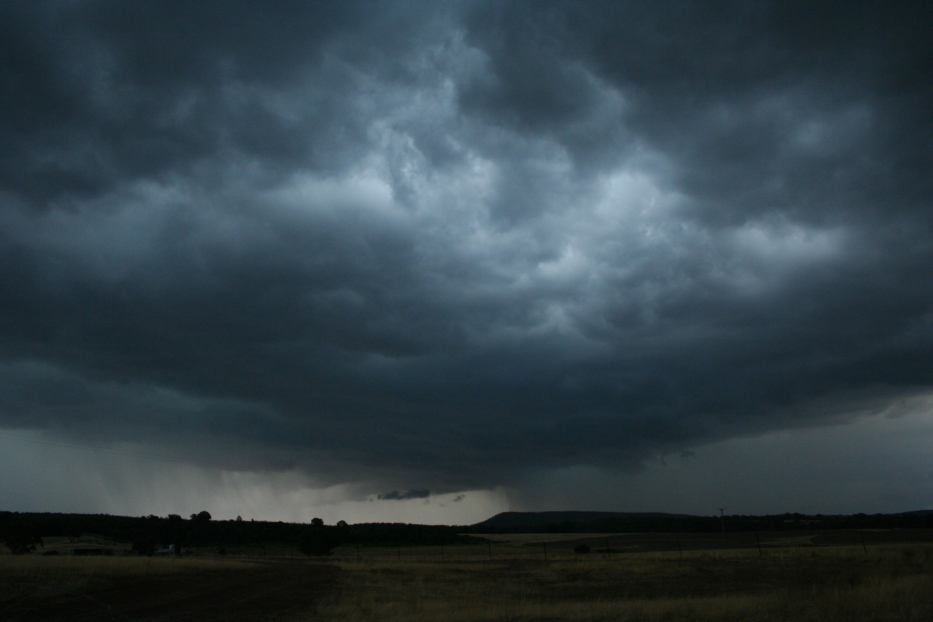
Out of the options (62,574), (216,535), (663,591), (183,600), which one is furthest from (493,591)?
(216,535)

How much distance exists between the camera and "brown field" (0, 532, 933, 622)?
85.5 ft

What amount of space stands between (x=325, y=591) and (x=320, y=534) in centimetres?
6950

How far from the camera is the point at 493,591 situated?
133 feet

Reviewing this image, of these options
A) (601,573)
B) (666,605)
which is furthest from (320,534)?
(666,605)

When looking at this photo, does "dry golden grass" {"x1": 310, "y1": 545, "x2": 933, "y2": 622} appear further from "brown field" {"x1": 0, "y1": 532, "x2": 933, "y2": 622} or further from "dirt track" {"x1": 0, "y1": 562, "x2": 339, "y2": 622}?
"dirt track" {"x1": 0, "y1": 562, "x2": 339, "y2": 622}

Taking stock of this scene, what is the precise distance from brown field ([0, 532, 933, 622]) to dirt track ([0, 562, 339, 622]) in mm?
68

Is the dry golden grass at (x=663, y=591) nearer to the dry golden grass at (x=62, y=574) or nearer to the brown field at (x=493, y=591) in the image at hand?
the brown field at (x=493, y=591)

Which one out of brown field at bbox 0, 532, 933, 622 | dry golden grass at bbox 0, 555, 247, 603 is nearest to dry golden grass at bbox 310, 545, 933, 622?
brown field at bbox 0, 532, 933, 622

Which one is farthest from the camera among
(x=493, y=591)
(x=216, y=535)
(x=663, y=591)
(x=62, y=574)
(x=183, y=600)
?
(x=216, y=535)

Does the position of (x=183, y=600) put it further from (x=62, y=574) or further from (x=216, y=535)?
(x=216, y=535)

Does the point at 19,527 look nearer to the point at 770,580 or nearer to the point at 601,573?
the point at 601,573

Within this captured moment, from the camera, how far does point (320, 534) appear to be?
10862 cm

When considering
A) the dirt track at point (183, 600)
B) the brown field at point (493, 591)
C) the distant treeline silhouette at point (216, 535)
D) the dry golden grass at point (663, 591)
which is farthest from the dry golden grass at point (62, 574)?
the distant treeline silhouette at point (216, 535)

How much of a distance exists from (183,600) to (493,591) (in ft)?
52.4
